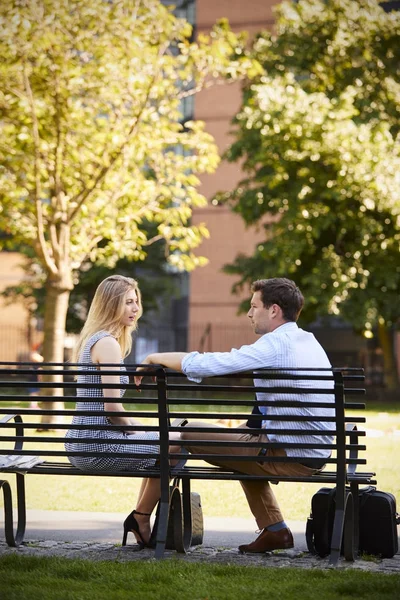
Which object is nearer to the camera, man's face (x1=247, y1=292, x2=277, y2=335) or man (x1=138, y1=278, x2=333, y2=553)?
man (x1=138, y1=278, x2=333, y2=553)

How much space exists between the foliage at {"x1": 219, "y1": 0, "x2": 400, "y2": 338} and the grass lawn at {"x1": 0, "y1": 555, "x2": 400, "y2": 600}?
1986 centimetres

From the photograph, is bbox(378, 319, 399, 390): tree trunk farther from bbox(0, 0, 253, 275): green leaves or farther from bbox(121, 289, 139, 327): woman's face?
bbox(121, 289, 139, 327): woman's face

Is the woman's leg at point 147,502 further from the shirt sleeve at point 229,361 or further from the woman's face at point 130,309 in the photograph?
the woman's face at point 130,309

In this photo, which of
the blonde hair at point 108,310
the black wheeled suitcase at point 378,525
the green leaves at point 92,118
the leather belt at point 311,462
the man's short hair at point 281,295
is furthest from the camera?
the green leaves at point 92,118

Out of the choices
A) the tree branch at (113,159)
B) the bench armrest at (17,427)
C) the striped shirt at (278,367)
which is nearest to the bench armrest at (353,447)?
the striped shirt at (278,367)

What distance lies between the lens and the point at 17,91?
14805mm

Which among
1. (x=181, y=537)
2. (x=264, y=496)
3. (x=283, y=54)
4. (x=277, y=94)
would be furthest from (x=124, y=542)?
(x=283, y=54)

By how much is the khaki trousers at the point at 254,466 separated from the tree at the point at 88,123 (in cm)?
949

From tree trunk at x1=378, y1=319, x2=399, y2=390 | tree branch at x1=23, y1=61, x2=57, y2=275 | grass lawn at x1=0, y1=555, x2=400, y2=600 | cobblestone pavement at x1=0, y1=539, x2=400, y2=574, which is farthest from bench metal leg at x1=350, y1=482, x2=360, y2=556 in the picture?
tree trunk at x1=378, y1=319, x2=399, y2=390

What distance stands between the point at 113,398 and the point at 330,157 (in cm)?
2048

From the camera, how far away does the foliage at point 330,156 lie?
24938 millimetres

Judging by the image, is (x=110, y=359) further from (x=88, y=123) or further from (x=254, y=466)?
(x=88, y=123)

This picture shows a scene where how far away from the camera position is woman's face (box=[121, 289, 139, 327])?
6.01 meters

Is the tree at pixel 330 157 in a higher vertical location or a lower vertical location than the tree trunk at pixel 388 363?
higher
